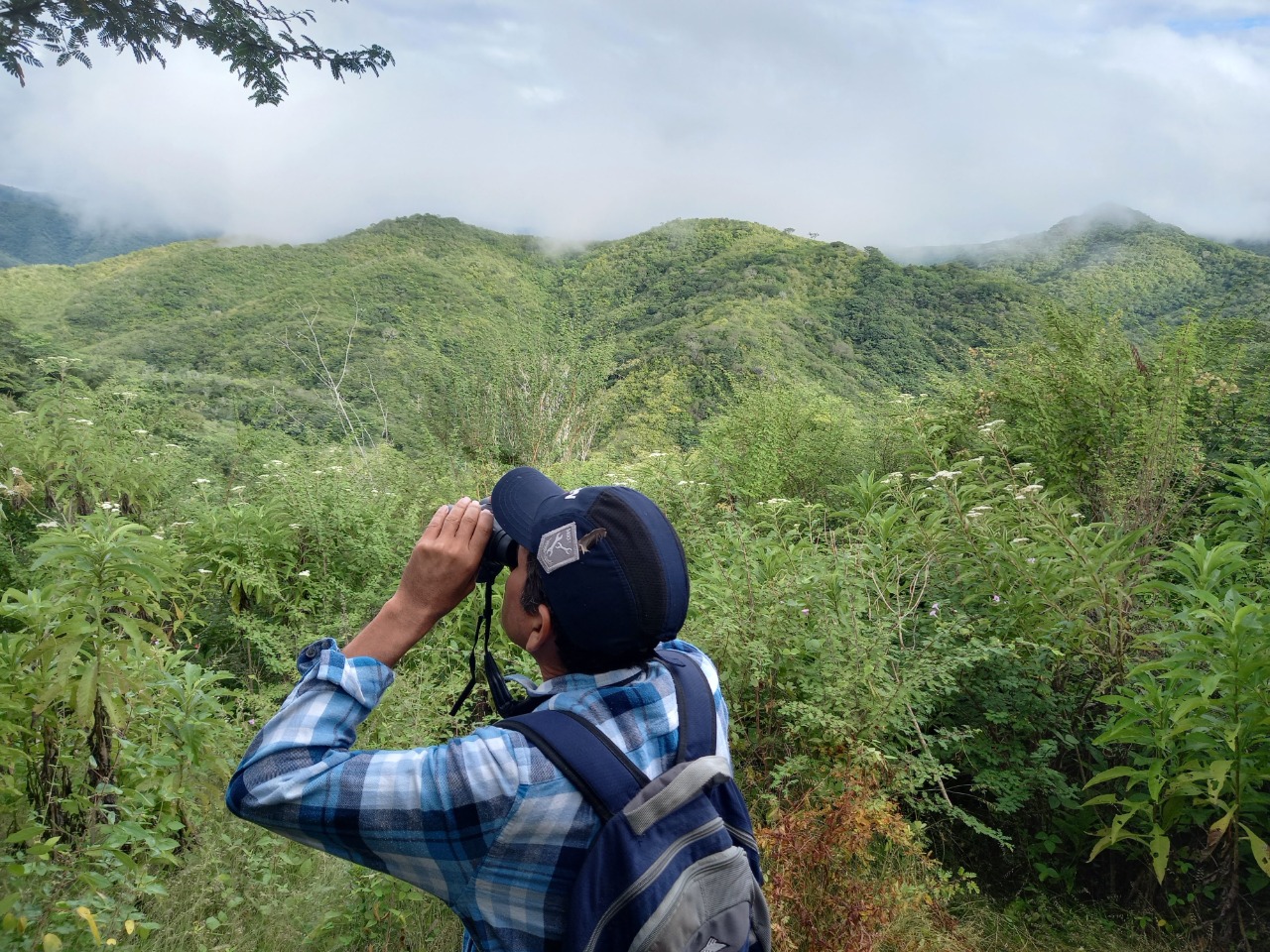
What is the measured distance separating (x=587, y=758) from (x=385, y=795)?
0.26 m

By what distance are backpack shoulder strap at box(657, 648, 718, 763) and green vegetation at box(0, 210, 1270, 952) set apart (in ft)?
4.27

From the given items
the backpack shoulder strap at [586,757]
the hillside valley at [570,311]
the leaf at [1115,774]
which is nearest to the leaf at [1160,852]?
the leaf at [1115,774]

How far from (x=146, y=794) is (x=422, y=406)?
7905 millimetres

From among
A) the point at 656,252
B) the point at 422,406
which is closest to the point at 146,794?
the point at 422,406

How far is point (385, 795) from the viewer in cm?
96

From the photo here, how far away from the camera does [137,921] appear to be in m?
1.94

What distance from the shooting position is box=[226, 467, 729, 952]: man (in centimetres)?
95

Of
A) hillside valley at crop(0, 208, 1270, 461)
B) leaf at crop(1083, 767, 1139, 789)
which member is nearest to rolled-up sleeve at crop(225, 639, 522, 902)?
leaf at crop(1083, 767, 1139, 789)

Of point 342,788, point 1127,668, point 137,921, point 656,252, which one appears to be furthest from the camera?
point 656,252

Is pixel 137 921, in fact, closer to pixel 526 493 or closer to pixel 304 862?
pixel 304 862

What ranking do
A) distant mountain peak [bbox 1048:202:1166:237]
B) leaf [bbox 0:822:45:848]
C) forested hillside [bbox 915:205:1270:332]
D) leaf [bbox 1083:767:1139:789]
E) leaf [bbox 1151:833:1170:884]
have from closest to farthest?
leaf [bbox 0:822:45:848] → leaf [bbox 1151:833:1170:884] → leaf [bbox 1083:767:1139:789] → forested hillside [bbox 915:205:1270:332] → distant mountain peak [bbox 1048:202:1166:237]

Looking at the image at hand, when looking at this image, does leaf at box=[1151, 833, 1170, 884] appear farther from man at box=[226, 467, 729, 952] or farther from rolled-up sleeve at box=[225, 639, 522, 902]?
rolled-up sleeve at box=[225, 639, 522, 902]

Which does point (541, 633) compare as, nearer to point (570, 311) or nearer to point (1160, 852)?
point (1160, 852)

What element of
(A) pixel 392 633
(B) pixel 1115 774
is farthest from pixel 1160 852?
(A) pixel 392 633
